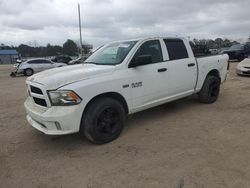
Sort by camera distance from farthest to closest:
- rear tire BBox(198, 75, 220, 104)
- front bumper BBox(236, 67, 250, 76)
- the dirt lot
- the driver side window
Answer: front bumper BBox(236, 67, 250, 76) → rear tire BBox(198, 75, 220, 104) → the driver side window → the dirt lot

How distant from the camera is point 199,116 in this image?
5.52m

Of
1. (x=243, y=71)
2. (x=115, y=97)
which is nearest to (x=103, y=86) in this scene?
(x=115, y=97)

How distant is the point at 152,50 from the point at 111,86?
1.41 m

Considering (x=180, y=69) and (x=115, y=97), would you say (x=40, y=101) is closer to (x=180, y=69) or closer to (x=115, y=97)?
(x=115, y=97)

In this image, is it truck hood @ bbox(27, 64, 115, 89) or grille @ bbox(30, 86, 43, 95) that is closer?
truck hood @ bbox(27, 64, 115, 89)

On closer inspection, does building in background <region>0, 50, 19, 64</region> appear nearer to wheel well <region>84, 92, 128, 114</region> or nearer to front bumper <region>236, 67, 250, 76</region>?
front bumper <region>236, 67, 250, 76</region>

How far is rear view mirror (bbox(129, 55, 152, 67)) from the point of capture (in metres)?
4.49

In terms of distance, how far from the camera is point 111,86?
4.21 meters

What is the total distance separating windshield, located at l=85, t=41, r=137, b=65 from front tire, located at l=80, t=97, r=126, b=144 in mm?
886

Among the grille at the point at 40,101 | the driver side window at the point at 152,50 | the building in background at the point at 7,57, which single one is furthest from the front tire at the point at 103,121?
the building in background at the point at 7,57

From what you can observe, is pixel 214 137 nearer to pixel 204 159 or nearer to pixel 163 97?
pixel 204 159

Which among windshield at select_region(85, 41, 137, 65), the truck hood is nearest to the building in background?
windshield at select_region(85, 41, 137, 65)

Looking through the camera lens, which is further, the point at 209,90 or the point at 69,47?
the point at 69,47

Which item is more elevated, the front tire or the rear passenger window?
the rear passenger window
